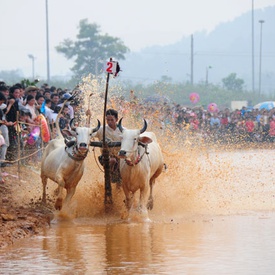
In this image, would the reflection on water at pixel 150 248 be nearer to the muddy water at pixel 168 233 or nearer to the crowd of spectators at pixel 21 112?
the muddy water at pixel 168 233

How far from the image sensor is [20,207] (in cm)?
1370

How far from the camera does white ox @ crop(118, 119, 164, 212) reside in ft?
41.4

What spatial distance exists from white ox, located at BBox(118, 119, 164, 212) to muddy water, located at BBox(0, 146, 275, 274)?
0.35 m

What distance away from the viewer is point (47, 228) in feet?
40.6

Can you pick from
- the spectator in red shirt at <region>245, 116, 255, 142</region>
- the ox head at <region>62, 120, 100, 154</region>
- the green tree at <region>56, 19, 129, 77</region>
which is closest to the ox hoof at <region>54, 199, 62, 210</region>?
the ox head at <region>62, 120, 100, 154</region>

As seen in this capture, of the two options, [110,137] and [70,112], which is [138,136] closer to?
[110,137]

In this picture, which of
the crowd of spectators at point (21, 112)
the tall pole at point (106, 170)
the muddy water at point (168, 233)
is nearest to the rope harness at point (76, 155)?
the tall pole at point (106, 170)

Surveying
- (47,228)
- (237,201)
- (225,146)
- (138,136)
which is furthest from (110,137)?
(225,146)

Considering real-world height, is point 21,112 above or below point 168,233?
above

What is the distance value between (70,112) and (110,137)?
18.4 feet

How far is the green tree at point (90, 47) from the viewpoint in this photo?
76.5 meters

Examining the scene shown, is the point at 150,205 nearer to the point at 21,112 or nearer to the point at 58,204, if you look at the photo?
the point at 58,204

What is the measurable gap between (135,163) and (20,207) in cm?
201

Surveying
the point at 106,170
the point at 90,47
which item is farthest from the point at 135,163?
the point at 90,47
